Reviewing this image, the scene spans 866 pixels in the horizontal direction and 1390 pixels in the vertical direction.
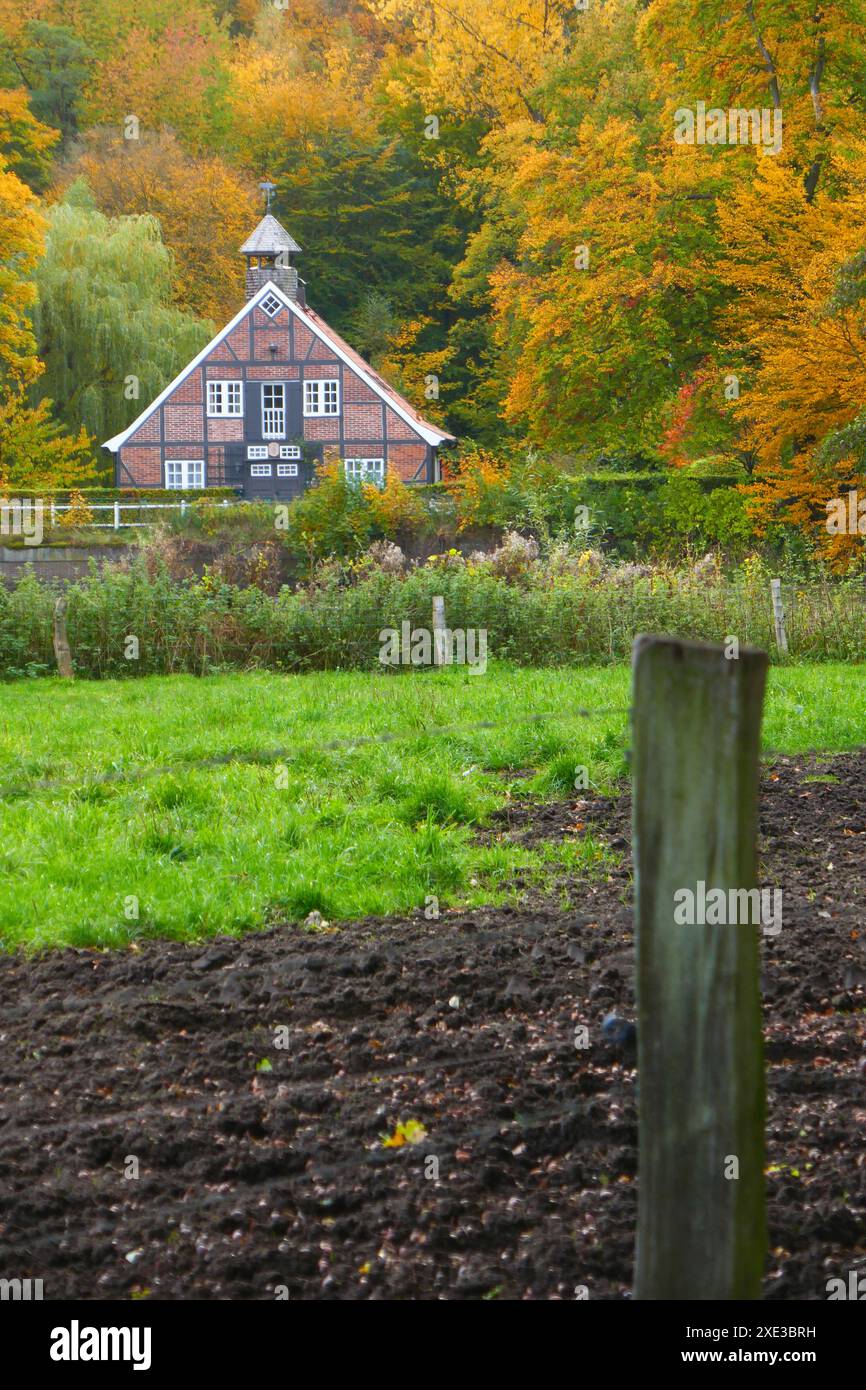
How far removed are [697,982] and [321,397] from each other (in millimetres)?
42712

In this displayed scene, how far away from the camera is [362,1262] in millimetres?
2971

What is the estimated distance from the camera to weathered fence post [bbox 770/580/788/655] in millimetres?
16594

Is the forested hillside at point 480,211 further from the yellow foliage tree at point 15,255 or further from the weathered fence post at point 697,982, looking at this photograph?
the weathered fence post at point 697,982

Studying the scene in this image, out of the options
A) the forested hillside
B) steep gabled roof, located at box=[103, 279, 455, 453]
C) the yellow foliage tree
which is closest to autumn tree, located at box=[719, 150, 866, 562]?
the forested hillside

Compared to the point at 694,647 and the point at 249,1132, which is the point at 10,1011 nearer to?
the point at 249,1132

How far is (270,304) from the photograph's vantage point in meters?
43.4

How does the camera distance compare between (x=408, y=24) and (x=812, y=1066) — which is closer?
(x=812, y=1066)

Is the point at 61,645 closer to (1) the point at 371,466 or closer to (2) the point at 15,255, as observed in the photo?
(2) the point at 15,255

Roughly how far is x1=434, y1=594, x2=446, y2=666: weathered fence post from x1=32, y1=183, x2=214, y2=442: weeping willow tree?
2701 centimetres

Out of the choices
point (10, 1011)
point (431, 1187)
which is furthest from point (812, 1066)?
point (10, 1011)

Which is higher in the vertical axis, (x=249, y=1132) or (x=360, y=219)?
(x=360, y=219)

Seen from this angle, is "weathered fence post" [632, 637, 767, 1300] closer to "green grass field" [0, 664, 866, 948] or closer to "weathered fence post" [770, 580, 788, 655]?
"green grass field" [0, 664, 866, 948]

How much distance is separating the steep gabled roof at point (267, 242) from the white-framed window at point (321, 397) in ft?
18.6
